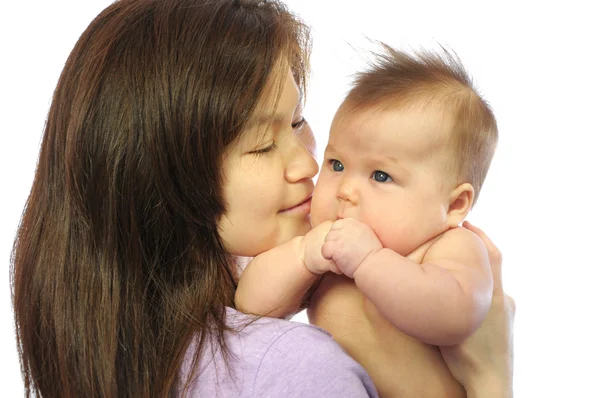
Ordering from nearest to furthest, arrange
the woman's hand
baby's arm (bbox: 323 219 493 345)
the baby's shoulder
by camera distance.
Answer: baby's arm (bbox: 323 219 493 345) → the baby's shoulder → the woman's hand

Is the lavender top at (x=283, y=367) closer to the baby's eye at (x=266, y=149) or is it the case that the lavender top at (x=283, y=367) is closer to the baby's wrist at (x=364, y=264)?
the baby's wrist at (x=364, y=264)

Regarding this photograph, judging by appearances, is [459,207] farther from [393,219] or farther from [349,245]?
[349,245]

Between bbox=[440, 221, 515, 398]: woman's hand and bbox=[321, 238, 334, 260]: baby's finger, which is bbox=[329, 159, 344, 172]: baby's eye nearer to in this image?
bbox=[321, 238, 334, 260]: baby's finger

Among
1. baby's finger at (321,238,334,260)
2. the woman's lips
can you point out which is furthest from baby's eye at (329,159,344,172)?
baby's finger at (321,238,334,260)

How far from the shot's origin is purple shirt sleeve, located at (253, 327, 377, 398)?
154 cm

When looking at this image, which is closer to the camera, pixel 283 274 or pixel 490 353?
pixel 283 274

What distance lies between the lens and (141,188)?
168 cm

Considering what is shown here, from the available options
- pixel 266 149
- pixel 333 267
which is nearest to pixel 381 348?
pixel 333 267

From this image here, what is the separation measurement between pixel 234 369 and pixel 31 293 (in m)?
0.53

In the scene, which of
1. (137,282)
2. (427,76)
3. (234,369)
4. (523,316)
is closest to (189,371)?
(234,369)

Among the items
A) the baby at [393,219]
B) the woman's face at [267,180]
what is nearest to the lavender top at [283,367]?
the baby at [393,219]

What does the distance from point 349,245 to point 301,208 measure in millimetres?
264

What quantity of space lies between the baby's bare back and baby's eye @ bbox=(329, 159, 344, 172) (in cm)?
23

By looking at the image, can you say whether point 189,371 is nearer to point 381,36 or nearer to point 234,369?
point 234,369
